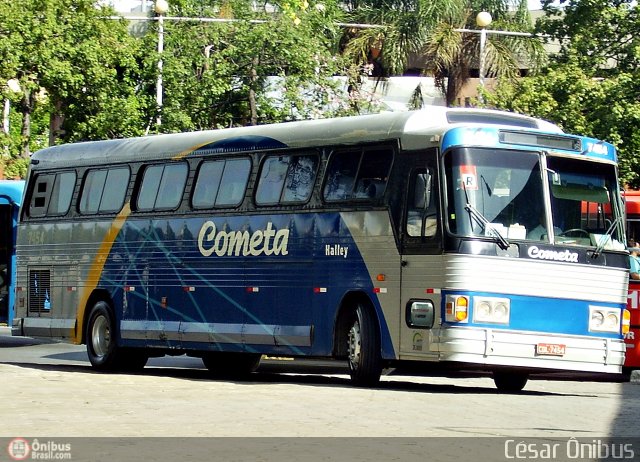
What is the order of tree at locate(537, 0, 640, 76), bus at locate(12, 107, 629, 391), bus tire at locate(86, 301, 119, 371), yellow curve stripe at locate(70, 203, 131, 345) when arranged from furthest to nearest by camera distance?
tree at locate(537, 0, 640, 76)
yellow curve stripe at locate(70, 203, 131, 345)
bus tire at locate(86, 301, 119, 371)
bus at locate(12, 107, 629, 391)

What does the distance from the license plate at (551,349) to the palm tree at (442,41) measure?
107 ft

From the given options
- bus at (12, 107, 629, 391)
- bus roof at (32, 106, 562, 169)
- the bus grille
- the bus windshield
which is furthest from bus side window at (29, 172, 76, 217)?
the bus windshield

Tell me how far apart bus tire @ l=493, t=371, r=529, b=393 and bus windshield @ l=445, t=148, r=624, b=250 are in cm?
219

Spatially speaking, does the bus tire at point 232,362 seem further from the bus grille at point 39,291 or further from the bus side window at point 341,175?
the bus side window at point 341,175

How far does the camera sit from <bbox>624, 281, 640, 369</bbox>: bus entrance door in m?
21.9

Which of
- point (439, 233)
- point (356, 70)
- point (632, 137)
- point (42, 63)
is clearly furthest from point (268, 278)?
point (356, 70)

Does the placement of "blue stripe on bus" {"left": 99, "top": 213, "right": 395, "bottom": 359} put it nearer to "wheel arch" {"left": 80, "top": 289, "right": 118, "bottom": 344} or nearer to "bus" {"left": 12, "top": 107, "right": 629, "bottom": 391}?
"bus" {"left": 12, "top": 107, "right": 629, "bottom": 391}

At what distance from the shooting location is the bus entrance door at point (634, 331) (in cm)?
2191

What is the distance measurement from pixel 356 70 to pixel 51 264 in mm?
23283

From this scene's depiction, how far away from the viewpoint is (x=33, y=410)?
1405cm

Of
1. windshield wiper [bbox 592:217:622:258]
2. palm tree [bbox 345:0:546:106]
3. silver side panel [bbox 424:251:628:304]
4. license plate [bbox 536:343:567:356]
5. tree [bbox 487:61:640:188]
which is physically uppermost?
palm tree [bbox 345:0:546:106]

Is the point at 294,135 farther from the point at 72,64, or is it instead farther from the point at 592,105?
the point at 72,64

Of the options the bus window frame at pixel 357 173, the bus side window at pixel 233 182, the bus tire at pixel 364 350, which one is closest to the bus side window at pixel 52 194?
the bus side window at pixel 233 182

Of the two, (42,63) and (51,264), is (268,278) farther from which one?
(42,63)
